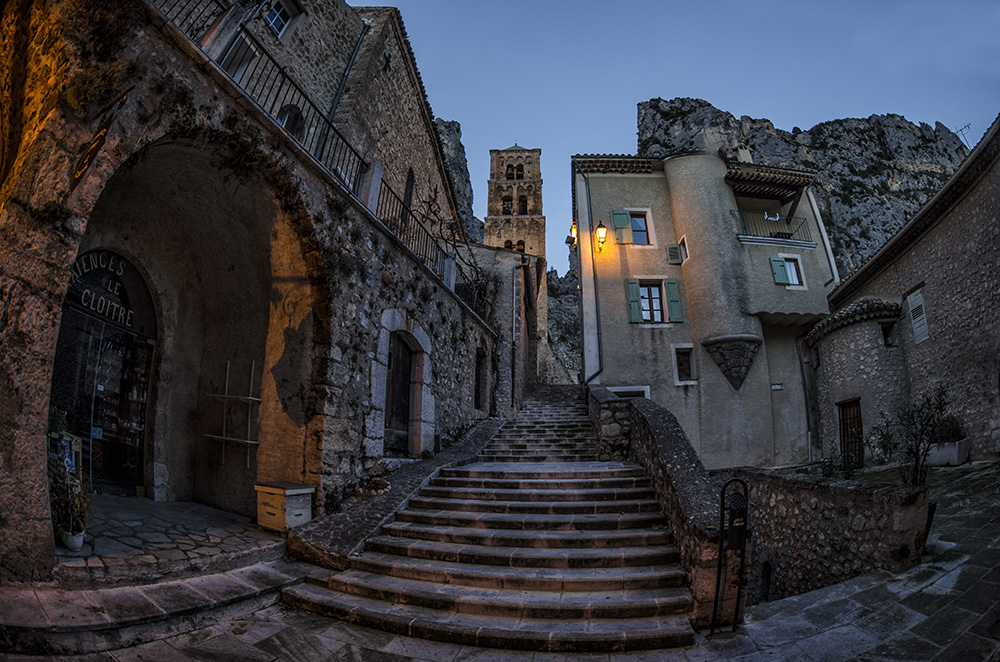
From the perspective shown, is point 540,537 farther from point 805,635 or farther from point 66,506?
point 66,506

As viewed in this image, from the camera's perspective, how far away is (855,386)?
38.8ft

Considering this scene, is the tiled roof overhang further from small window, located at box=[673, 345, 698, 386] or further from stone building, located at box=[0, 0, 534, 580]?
stone building, located at box=[0, 0, 534, 580]

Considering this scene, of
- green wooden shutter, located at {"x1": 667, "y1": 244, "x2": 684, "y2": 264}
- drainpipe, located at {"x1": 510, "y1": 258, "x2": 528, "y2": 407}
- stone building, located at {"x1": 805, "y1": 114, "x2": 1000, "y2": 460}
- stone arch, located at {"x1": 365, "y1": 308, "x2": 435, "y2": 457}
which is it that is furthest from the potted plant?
green wooden shutter, located at {"x1": 667, "y1": 244, "x2": 684, "y2": 264}

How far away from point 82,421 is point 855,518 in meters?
8.74

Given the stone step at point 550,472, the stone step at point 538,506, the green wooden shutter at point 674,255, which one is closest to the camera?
the stone step at point 538,506

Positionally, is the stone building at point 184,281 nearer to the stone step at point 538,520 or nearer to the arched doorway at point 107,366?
the arched doorway at point 107,366

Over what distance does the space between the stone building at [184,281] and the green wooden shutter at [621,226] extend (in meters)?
9.09

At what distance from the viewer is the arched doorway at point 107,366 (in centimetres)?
484

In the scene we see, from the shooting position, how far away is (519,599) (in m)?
3.79

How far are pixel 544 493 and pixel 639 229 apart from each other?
1194 centimetres

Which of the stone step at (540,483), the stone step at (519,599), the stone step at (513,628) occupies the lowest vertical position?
the stone step at (513,628)

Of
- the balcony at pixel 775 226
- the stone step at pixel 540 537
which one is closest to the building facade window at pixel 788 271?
the balcony at pixel 775 226

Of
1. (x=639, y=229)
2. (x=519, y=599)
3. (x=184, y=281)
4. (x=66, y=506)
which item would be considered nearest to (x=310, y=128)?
(x=184, y=281)

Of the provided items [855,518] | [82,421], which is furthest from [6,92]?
[855,518]
